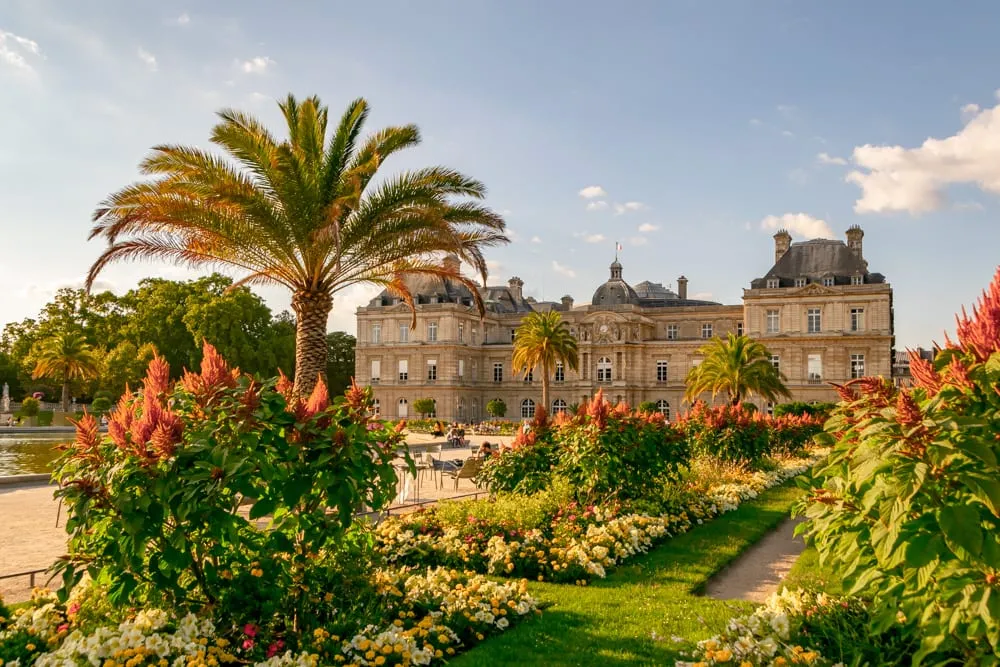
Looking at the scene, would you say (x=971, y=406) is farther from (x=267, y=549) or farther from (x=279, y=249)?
(x=279, y=249)

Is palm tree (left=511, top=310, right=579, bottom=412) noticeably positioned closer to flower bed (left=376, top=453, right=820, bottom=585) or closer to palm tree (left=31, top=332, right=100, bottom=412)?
palm tree (left=31, top=332, right=100, bottom=412)

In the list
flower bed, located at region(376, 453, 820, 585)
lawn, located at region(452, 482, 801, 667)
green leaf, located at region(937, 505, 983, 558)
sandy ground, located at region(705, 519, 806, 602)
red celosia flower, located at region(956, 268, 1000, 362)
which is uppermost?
red celosia flower, located at region(956, 268, 1000, 362)

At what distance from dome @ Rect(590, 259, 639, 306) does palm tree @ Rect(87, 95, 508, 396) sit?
4794 cm

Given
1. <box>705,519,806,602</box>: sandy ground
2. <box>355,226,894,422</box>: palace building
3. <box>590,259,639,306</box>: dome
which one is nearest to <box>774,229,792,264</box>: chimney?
<box>355,226,894,422</box>: palace building

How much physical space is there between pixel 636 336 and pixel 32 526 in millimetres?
52061

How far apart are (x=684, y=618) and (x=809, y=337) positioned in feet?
160

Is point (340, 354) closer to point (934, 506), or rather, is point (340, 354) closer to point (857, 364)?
point (857, 364)

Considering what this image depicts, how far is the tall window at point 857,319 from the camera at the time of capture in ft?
168

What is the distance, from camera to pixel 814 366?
171ft

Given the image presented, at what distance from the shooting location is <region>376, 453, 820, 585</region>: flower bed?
920 cm

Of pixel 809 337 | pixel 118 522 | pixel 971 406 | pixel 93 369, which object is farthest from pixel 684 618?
pixel 93 369

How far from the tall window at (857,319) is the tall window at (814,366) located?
9.59ft

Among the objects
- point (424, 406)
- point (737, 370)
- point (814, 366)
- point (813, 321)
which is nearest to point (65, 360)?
point (424, 406)

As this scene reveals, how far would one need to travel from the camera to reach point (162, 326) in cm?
5188
